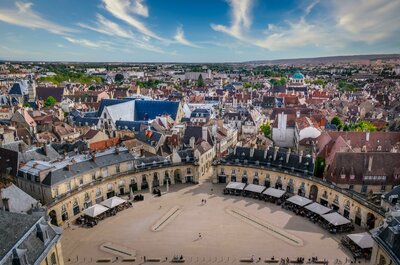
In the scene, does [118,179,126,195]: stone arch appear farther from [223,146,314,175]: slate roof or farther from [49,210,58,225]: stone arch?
[223,146,314,175]: slate roof

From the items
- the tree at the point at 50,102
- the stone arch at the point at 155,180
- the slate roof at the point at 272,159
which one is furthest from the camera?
the tree at the point at 50,102

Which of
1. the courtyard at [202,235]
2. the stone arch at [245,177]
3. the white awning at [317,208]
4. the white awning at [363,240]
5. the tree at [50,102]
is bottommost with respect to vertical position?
the courtyard at [202,235]

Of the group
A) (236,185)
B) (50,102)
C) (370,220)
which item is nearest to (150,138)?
(236,185)

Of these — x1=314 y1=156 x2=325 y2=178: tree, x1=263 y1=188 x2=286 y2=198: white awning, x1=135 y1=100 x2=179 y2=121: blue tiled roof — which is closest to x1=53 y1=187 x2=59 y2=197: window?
x1=263 y1=188 x2=286 y2=198: white awning

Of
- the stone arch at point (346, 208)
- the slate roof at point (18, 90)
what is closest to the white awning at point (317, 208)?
the stone arch at point (346, 208)

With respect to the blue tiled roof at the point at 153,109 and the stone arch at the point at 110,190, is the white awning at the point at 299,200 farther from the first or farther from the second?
the blue tiled roof at the point at 153,109

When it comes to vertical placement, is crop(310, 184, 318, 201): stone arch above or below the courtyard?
above
